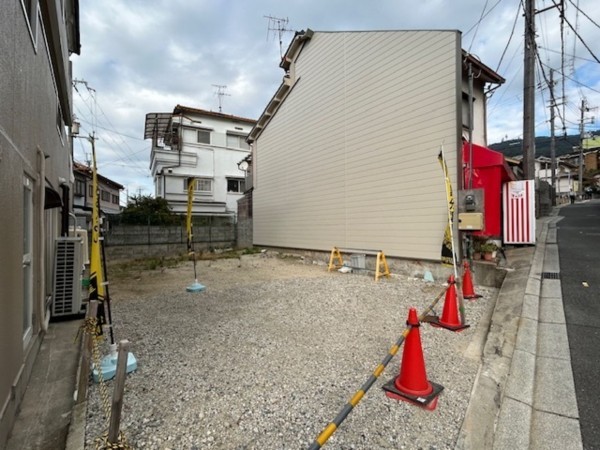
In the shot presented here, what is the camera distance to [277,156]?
13.3 meters

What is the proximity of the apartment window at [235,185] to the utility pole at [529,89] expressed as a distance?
56.1 feet

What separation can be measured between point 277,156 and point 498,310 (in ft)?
33.5

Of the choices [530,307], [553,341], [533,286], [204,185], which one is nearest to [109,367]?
[553,341]

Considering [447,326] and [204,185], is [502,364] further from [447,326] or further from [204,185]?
[204,185]

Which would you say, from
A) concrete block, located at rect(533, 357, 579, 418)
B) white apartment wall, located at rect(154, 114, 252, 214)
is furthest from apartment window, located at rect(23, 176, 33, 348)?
white apartment wall, located at rect(154, 114, 252, 214)

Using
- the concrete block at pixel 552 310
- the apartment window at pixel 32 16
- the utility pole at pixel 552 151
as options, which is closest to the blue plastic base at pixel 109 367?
the apartment window at pixel 32 16

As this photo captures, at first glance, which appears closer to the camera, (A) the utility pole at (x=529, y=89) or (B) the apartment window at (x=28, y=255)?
(B) the apartment window at (x=28, y=255)

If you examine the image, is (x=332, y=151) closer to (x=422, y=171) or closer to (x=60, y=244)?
(x=422, y=171)

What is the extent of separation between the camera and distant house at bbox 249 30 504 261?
7.20m

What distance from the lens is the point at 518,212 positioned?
304 inches

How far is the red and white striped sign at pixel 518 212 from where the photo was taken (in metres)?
7.49

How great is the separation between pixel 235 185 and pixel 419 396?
2148 centimetres

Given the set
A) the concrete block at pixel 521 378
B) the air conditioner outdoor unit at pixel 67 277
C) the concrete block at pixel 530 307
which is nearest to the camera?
the concrete block at pixel 521 378

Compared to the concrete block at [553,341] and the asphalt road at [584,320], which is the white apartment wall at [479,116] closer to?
the asphalt road at [584,320]
